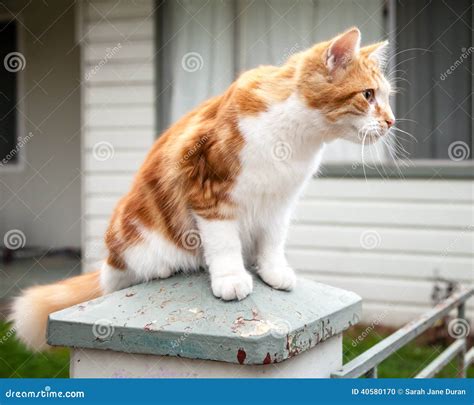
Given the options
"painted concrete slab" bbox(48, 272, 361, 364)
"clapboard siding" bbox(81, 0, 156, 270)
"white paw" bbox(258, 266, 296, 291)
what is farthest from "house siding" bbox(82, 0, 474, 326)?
"painted concrete slab" bbox(48, 272, 361, 364)

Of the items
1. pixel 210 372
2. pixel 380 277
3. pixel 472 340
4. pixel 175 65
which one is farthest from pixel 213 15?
pixel 210 372

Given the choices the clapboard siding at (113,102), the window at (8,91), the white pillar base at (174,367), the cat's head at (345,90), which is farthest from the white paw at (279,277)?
the window at (8,91)

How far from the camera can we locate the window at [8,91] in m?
7.39

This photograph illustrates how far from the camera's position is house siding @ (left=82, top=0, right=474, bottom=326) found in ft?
14.3

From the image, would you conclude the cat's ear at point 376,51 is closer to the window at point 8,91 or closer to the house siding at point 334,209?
the house siding at point 334,209

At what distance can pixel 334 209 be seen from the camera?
14.9 ft

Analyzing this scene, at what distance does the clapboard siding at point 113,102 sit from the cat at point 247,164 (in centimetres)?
301

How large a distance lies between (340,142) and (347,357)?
1545mm

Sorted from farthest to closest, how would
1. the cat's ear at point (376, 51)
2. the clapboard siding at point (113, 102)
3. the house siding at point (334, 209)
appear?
the clapboard siding at point (113, 102), the house siding at point (334, 209), the cat's ear at point (376, 51)

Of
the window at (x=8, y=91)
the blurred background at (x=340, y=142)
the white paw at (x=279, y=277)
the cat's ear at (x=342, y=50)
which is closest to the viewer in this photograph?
the white paw at (x=279, y=277)

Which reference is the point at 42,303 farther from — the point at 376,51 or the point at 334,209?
the point at 334,209

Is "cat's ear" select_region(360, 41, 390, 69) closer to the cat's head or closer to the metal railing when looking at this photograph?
the cat's head

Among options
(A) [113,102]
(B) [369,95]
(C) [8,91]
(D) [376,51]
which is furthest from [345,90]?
(C) [8,91]

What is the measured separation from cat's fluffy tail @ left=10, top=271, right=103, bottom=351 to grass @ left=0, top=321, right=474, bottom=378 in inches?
67.4
